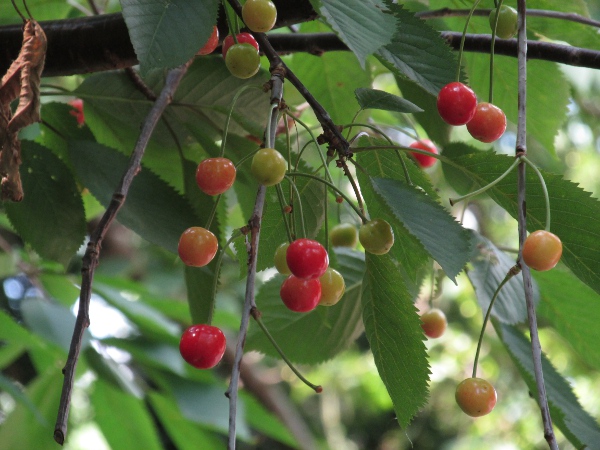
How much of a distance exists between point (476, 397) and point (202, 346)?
11.1 inches

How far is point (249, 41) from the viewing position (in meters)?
0.82

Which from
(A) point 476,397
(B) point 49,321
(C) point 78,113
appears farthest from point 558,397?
(B) point 49,321

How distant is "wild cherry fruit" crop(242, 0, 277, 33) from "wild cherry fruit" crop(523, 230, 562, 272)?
1.08ft

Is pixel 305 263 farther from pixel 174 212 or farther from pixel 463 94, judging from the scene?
pixel 174 212

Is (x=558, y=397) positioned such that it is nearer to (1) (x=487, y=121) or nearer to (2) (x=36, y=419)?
(1) (x=487, y=121)

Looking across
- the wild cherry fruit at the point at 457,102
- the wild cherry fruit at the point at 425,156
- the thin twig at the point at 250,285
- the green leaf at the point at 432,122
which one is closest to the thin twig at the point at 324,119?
the thin twig at the point at 250,285

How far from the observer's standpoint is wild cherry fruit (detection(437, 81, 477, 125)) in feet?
2.30

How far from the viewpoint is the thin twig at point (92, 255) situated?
53 cm

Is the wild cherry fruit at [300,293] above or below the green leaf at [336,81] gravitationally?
above

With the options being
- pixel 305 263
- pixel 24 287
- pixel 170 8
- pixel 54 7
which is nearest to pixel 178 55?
pixel 170 8

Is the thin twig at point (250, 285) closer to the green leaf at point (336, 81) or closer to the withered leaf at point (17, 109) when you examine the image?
the withered leaf at point (17, 109)

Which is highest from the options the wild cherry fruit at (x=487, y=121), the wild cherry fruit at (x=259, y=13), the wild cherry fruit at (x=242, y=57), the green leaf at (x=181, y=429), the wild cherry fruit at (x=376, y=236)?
the wild cherry fruit at (x=259, y=13)

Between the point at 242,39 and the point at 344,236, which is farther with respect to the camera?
the point at 344,236

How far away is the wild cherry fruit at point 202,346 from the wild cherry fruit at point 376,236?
0.18 metres
